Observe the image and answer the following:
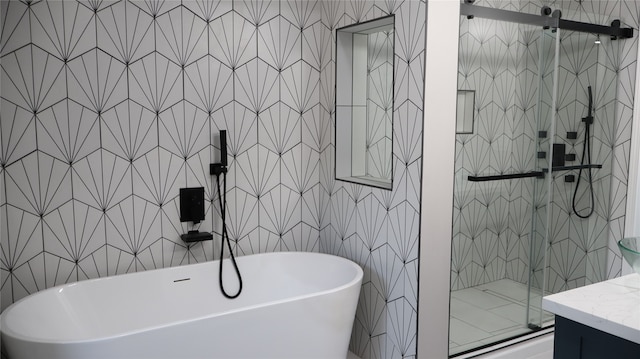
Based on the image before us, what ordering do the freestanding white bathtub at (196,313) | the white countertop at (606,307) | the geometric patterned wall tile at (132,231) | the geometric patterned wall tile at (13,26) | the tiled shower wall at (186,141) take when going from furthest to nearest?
the geometric patterned wall tile at (132,231), the tiled shower wall at (186,141), the geometric patterned wall tile at (13,26), the freestanding white bathtub at (196,313), the white countertop at (606,307)

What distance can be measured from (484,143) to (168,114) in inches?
70.7

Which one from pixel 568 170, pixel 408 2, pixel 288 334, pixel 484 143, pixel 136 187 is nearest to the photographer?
pixel 288 334

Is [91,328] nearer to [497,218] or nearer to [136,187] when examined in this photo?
[136,187]

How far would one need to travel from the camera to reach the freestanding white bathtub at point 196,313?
196cm

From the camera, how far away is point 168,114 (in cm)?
277

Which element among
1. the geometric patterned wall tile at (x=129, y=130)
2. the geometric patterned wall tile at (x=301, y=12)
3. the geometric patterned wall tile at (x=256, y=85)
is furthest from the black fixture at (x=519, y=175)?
the geometric patterned wall tile at (x=129, y=130)

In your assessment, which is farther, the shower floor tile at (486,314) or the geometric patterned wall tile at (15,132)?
the shower floor tile at (486,314)

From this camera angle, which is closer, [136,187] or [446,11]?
[446,11]

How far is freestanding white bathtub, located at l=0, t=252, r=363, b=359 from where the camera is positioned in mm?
1963

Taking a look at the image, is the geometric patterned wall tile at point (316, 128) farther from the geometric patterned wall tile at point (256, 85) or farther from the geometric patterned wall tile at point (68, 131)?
the geometric patterned wall tile at point (68, 131)

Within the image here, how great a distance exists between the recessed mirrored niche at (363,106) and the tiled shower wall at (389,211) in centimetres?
6

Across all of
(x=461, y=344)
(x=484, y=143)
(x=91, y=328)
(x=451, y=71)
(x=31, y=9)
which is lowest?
(x=461, y=344)

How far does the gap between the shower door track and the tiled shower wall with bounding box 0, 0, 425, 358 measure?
0.44 metres

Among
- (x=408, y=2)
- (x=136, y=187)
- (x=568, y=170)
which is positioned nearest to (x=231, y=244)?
(x=136, y=187)
